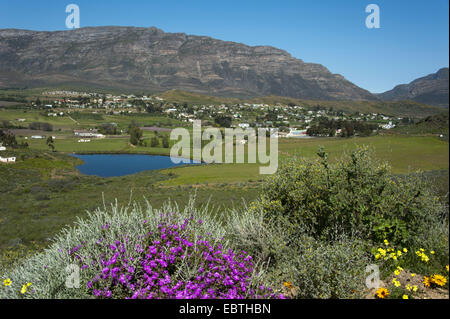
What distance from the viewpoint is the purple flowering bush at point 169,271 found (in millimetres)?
3740

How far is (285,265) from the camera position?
476 cm

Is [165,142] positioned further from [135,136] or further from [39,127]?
[39,127]

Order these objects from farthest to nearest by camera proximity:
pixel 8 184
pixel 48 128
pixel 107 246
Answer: pixel 48 128, pixel 8 184, pixel 107 246

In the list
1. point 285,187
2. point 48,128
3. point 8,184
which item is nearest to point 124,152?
point 48,128

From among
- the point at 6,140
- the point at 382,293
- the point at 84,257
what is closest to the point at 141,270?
the point at 84,257

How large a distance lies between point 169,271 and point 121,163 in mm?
80491

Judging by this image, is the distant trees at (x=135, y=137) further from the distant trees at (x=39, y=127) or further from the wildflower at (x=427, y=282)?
the wildflower at (x=427, y=282)

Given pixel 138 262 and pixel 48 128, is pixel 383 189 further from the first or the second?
A: pixel 48 128

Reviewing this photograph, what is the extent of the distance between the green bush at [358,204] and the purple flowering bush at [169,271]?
7.74 ft

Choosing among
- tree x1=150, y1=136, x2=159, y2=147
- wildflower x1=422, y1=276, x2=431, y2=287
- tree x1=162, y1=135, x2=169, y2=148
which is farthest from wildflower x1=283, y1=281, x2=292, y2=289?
tree x1=162, y1=135, x2=169, y2=148

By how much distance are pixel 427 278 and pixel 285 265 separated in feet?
6.92

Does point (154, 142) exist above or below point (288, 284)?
above

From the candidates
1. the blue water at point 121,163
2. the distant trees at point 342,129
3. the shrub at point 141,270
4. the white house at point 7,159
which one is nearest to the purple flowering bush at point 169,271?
the shrub at point 141,270

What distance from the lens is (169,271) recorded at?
14.3 ft
